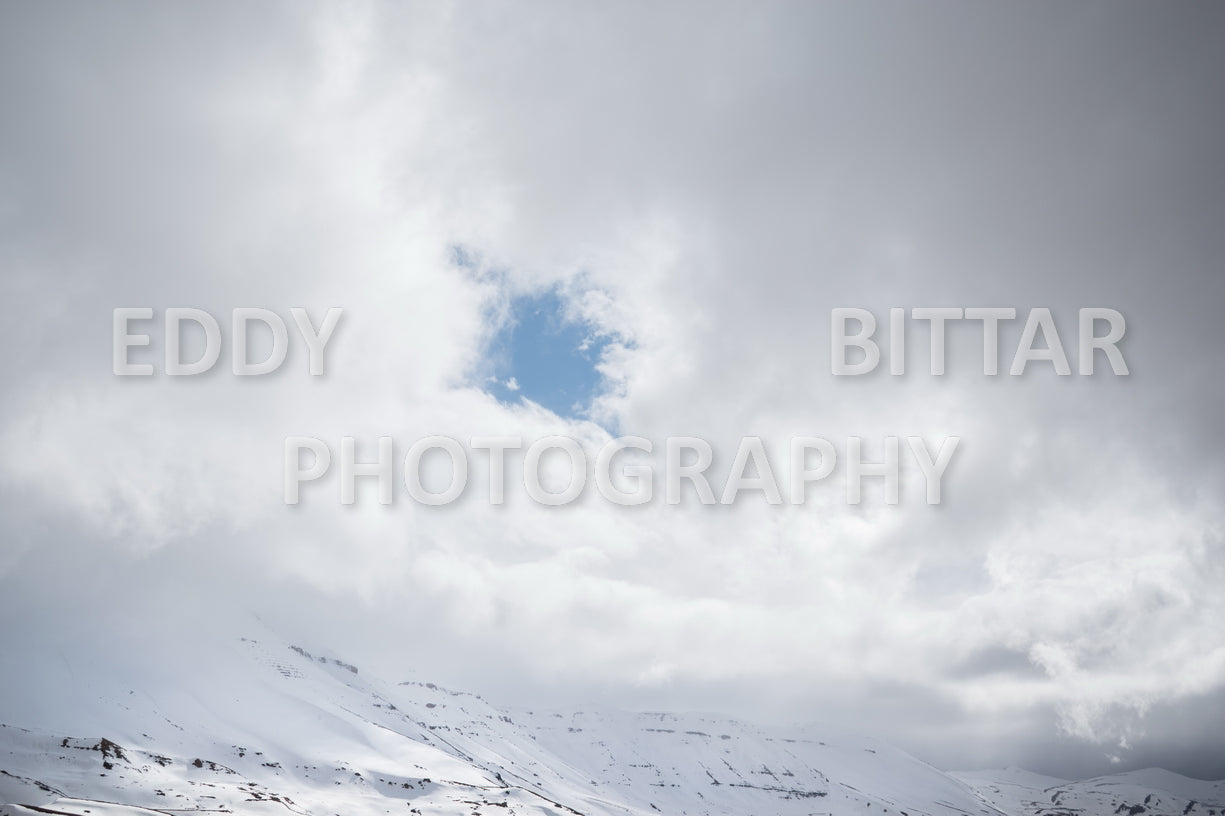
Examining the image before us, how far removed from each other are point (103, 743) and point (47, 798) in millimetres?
45000

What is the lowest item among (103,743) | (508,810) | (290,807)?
(508,810)

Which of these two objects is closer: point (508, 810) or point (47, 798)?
point (47, 798)

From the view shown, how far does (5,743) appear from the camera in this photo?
5748 inches

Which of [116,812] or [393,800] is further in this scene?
[393,800]

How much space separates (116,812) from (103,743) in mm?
52664

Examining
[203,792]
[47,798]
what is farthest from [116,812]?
[203,792]

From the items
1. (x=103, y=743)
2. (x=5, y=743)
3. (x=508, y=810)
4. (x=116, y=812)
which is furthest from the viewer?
(x=508, y=810)

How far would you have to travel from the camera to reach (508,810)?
634 feet

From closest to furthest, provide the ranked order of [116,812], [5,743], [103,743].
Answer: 1. [116,812]
2. [5,743]
3. [103,743]

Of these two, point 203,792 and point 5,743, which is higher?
point 5,743

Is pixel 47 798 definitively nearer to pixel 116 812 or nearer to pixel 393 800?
pixel 116 812

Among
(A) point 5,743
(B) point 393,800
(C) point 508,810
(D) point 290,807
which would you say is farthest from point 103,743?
(C) point 508,810

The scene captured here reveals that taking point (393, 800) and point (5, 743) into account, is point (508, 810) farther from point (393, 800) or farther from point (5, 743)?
point (5, 743)

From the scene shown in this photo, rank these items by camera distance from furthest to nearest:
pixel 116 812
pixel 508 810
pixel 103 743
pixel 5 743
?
pixel 508 810
pixel 103 743
pixel 5 743
pixel 116 812
